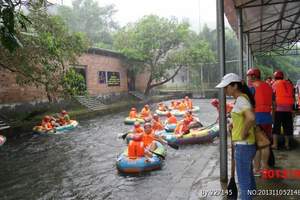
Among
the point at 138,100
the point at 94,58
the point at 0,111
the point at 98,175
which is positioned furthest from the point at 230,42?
the point at 98,175

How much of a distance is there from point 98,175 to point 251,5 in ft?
16.9

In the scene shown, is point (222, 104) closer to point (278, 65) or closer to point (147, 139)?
point (147, 139)

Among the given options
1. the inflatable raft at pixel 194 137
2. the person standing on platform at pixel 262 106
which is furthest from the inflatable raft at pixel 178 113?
the person standing on platform at pixel 262 106

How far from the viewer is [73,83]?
13805 mm

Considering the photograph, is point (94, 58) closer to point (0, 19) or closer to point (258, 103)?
point (258, 103)

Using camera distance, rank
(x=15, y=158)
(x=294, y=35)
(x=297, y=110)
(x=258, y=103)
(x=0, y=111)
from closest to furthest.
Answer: (x=258, y=103), (x=297, y=110), (x=15, y=158), (x=294, y=35), (x=0, y=111)

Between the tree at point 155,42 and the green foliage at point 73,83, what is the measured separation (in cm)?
1559

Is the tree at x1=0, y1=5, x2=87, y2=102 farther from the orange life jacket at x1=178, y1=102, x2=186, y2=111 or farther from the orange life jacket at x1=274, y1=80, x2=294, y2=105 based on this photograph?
the orange life jacket at x1=274, y1=80, x2=294, y2=105

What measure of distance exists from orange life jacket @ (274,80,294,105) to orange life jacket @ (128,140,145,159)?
3.36 metres

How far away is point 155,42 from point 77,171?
71.9ft

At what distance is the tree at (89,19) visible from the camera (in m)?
48.9

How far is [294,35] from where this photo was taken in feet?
47.1

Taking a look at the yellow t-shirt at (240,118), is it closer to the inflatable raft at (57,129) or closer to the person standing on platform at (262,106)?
the person standing on platform at (262,106)

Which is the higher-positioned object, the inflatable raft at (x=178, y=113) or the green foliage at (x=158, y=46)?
the green foliage at (x=158, y=46)
